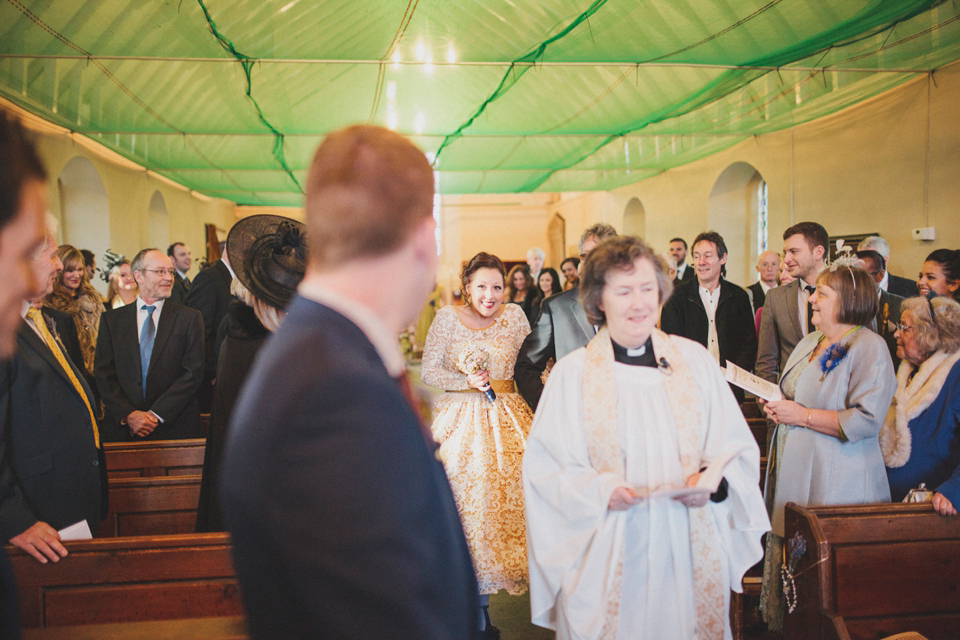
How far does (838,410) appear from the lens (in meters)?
2.80

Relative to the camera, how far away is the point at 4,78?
17.6 ft

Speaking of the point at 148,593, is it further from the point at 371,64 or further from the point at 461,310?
the point at 371,64

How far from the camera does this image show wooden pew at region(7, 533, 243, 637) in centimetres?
226

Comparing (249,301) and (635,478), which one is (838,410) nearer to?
(635,478)

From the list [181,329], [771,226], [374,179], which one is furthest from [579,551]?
[771,226]

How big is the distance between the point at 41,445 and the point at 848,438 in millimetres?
3166

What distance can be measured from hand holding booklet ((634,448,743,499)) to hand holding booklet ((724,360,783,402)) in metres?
0.43

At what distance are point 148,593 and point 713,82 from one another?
610 centimetres

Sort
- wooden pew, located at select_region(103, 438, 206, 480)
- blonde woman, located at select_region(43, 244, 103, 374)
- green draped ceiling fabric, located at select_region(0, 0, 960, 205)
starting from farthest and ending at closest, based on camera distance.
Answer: blonde woman, located at select_region(43, 244, 103, 374) → green draped ceiling fabric, located at select_region(0, 0, 960, 205) → wooden pew, located at select_region(103, 438, 206, 480)

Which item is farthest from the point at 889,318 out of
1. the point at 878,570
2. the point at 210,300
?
the point at 210,300

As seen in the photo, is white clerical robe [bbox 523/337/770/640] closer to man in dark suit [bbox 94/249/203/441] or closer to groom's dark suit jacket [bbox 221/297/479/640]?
groom's dark suit jacket [bbox 221/297/479/640]

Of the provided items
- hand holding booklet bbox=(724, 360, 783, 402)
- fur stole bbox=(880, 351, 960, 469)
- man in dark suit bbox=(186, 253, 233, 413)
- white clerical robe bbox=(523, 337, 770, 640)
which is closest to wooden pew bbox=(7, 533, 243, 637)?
white clerical robe bbox=(523, 337, 770, 640)

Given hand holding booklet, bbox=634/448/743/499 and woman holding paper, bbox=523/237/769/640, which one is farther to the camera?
woman holding paper, bbox=523/237/769/640

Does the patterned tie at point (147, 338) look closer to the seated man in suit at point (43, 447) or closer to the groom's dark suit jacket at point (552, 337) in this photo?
the seated man in suit at point (43, 447)
